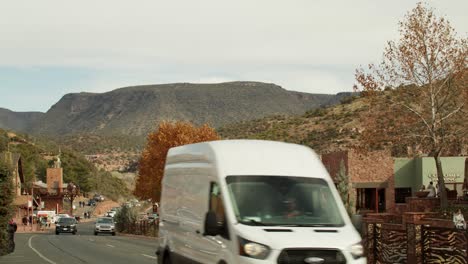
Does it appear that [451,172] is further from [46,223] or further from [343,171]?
[46,223]

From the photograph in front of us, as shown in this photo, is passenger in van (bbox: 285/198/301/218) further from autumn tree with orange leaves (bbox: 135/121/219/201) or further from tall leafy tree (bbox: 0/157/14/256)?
autumn tree with orange leaves (bbox: 135/121/219/201)

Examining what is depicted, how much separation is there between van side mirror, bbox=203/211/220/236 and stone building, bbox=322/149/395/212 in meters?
41.4

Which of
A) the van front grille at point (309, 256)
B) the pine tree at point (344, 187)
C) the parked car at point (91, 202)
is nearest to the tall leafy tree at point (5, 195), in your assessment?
the van front grille at point (309, 256)

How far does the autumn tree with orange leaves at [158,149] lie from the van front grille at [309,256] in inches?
2198

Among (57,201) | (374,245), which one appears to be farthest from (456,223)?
(57,201)

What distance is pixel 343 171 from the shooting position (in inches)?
1923

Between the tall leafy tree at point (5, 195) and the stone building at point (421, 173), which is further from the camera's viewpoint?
the stone building at point (421, 173)

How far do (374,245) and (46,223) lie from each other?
3029 inches

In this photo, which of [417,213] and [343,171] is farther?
[343,171]

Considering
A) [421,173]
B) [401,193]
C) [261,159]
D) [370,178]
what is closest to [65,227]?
[370,178]

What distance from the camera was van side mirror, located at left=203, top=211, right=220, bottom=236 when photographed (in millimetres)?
10617

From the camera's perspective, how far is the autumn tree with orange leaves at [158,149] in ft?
217

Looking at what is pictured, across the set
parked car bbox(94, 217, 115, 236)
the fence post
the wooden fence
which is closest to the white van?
the wooden fence

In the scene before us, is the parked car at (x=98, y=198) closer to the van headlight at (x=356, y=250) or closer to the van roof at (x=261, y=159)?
the van roof at (x=261, y=159)
